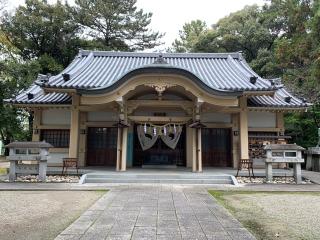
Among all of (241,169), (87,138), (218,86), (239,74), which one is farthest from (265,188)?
(87,138)

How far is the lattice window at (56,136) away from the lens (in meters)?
14.8

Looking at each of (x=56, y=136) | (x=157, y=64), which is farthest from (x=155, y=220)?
(x=56, y=136)

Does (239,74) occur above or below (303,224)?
above

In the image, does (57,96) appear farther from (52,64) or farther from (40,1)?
(40,1)

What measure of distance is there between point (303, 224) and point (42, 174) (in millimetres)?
8794

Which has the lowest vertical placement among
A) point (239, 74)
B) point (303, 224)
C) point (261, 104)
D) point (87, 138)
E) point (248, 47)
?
point (303, 224)

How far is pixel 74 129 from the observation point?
43.9ft

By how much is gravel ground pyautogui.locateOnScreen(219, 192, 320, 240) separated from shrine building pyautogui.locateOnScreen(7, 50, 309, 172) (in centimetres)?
447

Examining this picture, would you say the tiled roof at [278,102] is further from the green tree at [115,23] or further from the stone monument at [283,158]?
the green tree at [115,23]

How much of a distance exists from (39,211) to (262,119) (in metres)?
11.5

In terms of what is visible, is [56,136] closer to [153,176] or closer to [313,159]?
[153,176]

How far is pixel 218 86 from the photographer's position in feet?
44.3

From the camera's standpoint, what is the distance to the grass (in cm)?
490

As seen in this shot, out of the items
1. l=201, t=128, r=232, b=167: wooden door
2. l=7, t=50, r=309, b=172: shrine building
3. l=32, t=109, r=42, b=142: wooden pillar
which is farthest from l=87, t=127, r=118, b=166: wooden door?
l=201, t=128, r=232, b=167: wooden door
